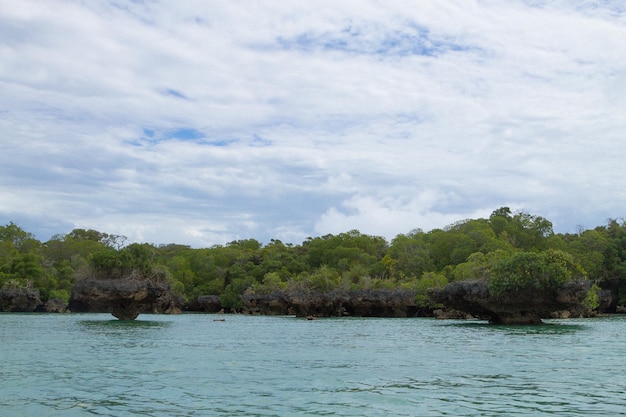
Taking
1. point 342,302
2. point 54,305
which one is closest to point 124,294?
point 342,302

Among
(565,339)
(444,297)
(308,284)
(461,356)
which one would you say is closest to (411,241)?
(308,284)

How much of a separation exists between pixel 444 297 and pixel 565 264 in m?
9.95

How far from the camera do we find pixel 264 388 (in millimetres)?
18281

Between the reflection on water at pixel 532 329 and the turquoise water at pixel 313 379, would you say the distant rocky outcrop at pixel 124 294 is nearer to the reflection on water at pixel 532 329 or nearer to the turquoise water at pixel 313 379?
the turquoise water at pixel 313 379

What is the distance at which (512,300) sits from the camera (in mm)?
50594

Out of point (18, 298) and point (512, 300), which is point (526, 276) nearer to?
point (512, 300)

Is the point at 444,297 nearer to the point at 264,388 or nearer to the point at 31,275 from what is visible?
the point at 264,388

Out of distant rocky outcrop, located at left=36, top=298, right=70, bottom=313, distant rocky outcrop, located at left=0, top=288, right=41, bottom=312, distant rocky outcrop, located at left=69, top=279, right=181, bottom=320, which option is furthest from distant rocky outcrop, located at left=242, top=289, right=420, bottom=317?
distant rocky outcrop, located at left=0, top=288, right=41, bottom=312

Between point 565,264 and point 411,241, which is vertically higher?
point 411,241

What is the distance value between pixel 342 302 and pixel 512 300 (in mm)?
35966

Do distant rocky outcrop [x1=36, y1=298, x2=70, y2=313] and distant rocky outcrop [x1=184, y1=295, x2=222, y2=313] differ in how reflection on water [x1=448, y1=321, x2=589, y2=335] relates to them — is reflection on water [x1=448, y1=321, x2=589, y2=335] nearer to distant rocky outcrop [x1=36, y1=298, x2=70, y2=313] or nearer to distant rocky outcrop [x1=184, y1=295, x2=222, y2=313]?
distant rocky outcrop [x1=36, y1=298, x2=70, y2=313]

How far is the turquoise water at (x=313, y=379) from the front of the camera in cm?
1527

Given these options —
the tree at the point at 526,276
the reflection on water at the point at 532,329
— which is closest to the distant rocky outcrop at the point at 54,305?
the reflection on water at the point at 532,329

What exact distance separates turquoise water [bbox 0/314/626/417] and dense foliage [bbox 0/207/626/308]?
31.2 metres
